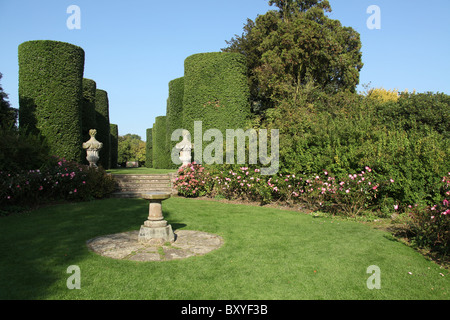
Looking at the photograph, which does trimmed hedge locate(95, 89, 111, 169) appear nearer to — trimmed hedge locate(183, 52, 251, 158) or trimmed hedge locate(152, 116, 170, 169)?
trimmed hedge locate(152, 116, 170, 169)

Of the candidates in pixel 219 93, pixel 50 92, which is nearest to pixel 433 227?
pixel 219 93

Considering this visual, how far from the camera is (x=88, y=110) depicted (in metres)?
16.6

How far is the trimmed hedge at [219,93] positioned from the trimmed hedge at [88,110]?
6.54 metres

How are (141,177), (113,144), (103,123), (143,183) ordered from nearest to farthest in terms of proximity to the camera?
(143,183) → (141,177) → (103,123) → (113,144)

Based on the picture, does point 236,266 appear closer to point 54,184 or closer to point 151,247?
point 151,247

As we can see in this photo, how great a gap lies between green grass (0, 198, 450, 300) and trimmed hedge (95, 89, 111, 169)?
44.1ft

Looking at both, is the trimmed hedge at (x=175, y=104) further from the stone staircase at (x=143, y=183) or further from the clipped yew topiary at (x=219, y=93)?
the stone staircase at (x=143, y=183)

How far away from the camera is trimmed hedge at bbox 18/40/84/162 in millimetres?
11836

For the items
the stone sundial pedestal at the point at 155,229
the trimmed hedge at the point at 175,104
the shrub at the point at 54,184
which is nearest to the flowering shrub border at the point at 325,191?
the shrub at the point at 54,184

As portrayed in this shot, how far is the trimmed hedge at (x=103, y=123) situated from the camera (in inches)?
777
